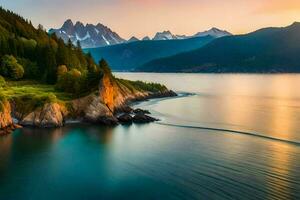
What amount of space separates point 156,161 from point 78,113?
3654 centimetres

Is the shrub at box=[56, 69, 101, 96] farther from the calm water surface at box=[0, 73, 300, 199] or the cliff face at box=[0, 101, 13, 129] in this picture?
the cliff face at box=[0, 101, 13, 129]

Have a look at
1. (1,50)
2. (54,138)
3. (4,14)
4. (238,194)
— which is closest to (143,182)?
(238,194)

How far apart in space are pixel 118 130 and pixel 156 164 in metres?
28.1

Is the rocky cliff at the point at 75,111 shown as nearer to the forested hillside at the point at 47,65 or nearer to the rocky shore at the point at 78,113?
the rocky shore at the point at 78,113

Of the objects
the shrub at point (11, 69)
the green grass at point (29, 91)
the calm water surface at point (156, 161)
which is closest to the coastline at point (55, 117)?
the calm water surface at point (156, 161)

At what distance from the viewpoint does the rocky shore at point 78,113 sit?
75438 mm

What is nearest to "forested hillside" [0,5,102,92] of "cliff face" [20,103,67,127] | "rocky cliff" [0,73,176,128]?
"rocky cliff" [0,73,176,128]

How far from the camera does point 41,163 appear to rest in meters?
51.8

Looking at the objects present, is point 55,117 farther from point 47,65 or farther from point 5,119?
point 47,65

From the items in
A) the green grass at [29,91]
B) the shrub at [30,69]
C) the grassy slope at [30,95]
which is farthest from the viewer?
the shrub at [30,69]

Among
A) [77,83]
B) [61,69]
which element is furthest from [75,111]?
[61,69]

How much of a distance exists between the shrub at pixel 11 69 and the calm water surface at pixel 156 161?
3933 cm

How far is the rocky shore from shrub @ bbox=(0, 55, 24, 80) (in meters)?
28.4

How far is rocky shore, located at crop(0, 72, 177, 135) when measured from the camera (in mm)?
75438
